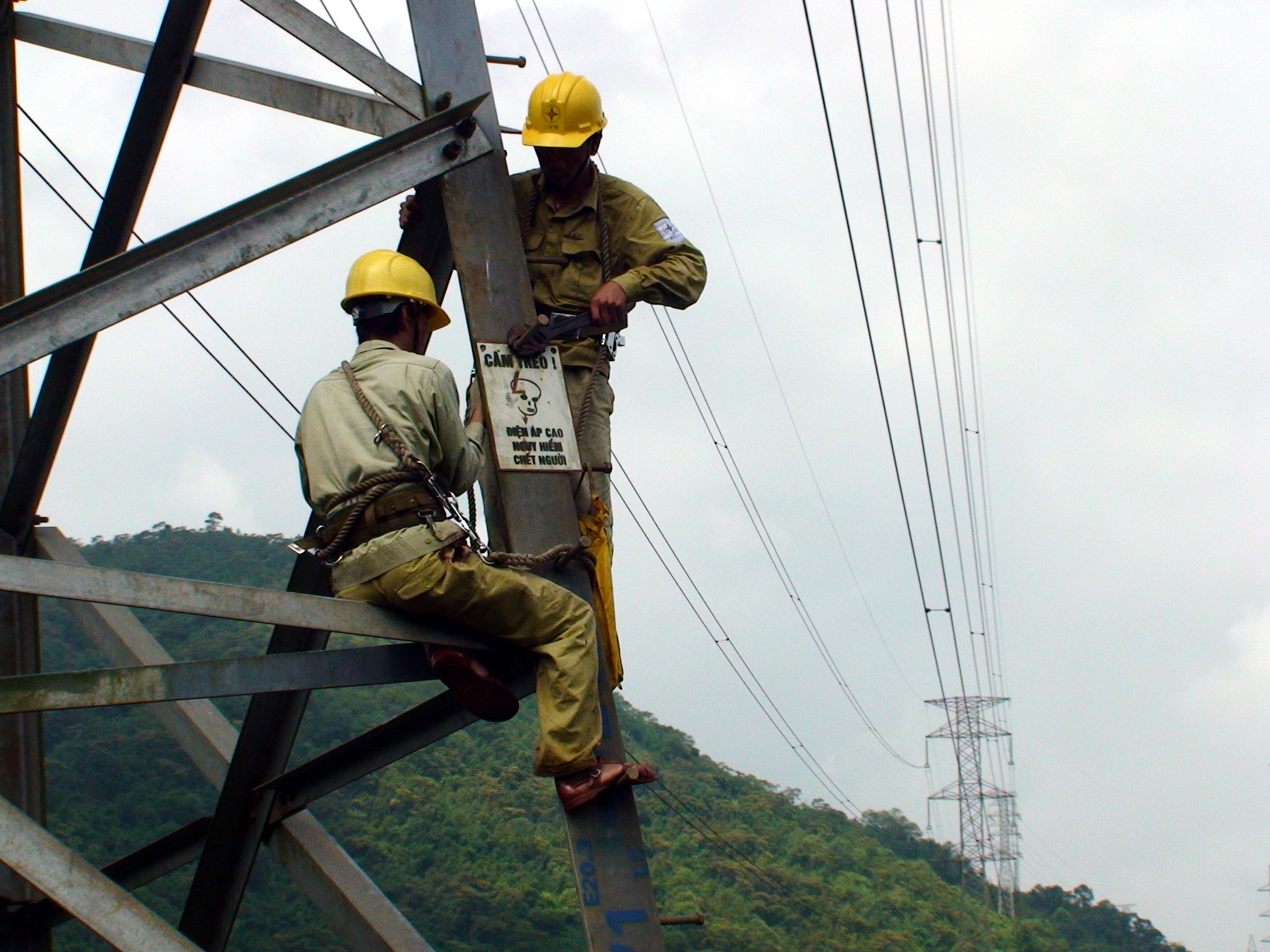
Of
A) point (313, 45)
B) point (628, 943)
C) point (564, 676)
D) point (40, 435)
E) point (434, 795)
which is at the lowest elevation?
point (628, 943)

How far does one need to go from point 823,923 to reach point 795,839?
482 cm

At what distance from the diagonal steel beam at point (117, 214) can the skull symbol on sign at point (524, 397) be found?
50.4 inches

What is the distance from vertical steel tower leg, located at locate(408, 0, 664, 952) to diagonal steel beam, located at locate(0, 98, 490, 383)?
15 cm

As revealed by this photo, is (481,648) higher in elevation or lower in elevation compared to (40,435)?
lower

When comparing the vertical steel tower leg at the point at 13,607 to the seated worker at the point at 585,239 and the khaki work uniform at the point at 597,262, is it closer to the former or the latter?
the seated worker at the point at 585,239

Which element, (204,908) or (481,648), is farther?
(204,908)

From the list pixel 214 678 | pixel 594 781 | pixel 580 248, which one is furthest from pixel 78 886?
pixel 580 248

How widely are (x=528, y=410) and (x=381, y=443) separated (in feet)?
1.79

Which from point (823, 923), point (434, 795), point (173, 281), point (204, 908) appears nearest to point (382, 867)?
point (434, 795)

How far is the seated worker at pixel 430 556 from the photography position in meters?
3.30

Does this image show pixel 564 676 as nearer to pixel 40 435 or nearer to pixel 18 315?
pixel 18 315

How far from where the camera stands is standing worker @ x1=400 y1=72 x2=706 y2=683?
13.5ft

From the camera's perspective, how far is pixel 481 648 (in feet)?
11.3

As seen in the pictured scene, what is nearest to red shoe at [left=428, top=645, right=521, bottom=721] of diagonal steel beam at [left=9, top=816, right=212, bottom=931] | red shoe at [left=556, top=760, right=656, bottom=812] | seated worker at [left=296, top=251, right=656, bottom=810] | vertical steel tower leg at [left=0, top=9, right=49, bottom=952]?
seated worker at [left=296, top=251, right=656, bottom=810]
